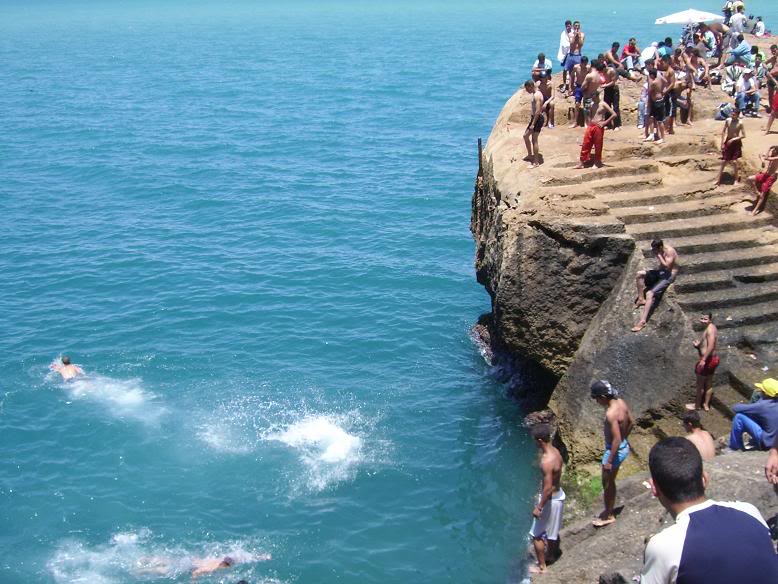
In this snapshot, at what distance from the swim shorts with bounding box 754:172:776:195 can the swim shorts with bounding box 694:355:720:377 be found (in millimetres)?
4968

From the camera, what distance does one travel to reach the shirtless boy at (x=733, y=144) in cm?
1897

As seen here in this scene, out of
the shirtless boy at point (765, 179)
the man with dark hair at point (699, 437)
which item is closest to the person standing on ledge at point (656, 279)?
the shirtless boy at point (765, 179)

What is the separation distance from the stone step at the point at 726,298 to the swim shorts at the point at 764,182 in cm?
249

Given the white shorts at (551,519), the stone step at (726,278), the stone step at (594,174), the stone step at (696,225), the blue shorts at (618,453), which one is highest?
the stone step at (594,174)

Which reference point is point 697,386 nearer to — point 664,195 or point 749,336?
point 749,336

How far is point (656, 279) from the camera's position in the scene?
16094 mm

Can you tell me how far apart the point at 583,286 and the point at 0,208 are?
94.6ft

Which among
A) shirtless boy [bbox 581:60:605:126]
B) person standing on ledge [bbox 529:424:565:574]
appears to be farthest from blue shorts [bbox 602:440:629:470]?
shirtless boy [bbox 581:60:605:126]

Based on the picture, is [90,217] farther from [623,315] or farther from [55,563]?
[623,315]

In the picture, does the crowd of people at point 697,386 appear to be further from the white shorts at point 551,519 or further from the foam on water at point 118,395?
the foam on water at point 118,395

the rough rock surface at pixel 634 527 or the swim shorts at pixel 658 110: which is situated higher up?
the swim shorts at pixel 658 110

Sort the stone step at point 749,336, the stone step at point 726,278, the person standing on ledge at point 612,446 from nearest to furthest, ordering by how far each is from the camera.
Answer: the person standing on ledge at point 612,446
the stone step at point 749,336
the stone step at point 726,278

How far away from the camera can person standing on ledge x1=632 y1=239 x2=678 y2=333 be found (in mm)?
15797

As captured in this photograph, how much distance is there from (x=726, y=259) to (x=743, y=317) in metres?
1.56
